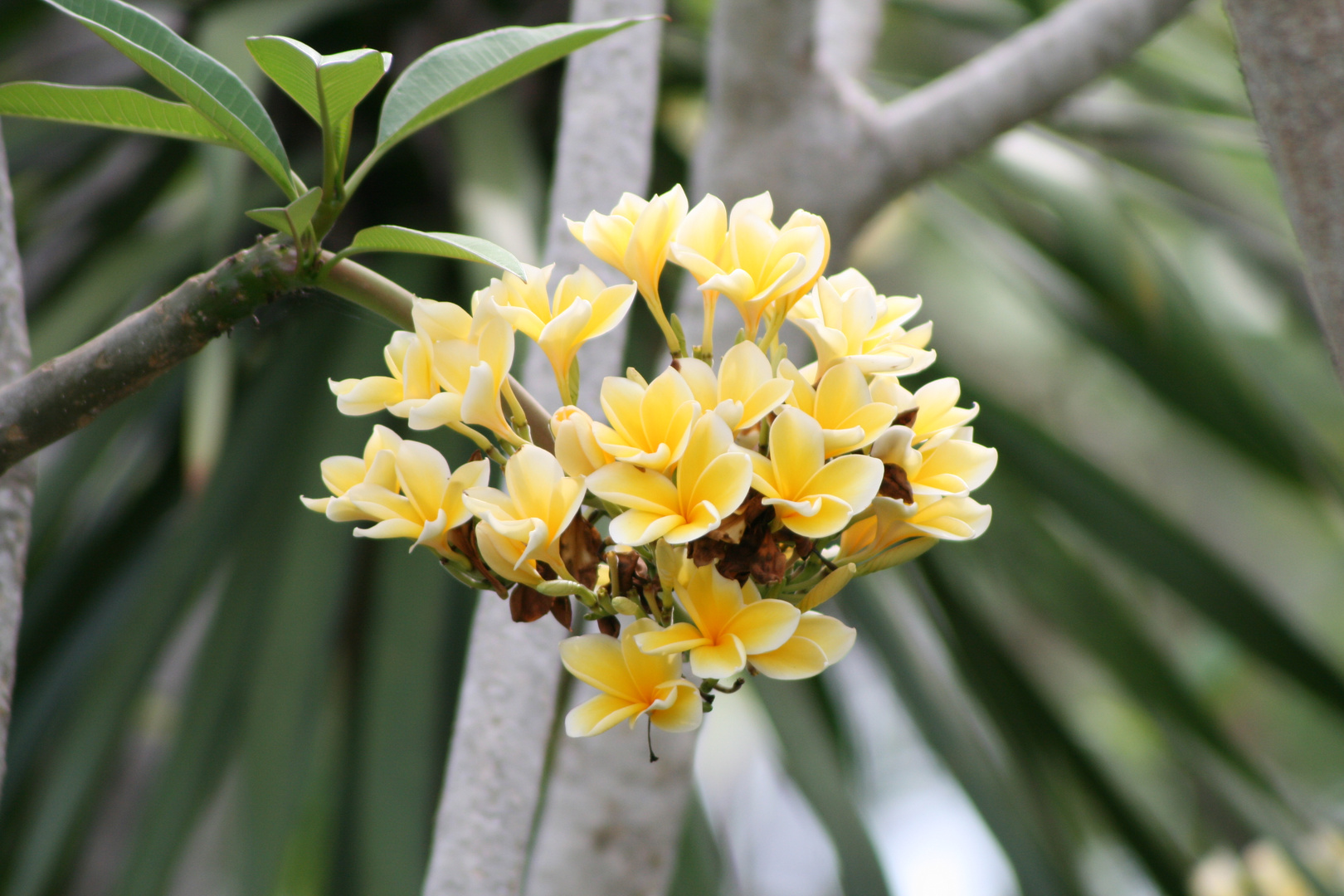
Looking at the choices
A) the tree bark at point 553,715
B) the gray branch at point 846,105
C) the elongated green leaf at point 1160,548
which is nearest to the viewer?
the tree bark at point 553,715

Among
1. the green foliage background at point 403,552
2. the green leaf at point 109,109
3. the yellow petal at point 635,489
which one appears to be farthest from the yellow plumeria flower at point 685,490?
the green foliage background at point 403,552

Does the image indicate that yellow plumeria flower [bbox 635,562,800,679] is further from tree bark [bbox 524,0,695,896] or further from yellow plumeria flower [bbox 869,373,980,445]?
tree bark [bbox 524,0,695,896]

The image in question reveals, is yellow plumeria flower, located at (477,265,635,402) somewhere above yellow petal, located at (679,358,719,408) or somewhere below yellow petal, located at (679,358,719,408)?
above

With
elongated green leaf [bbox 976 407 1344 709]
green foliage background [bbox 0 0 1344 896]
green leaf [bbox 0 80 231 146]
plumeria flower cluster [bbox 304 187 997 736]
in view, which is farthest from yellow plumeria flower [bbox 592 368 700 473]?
elongated green leaf [bbox 976 407 1344 709]

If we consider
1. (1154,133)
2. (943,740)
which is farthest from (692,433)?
(1154,133)

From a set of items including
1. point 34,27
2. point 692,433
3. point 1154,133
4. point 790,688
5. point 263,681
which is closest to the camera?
point 692,433

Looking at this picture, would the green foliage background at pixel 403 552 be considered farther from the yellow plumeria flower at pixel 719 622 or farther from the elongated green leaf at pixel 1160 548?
the yellow plumeria flower at pixel 719 622

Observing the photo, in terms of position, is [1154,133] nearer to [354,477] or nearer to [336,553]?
[336,553]
